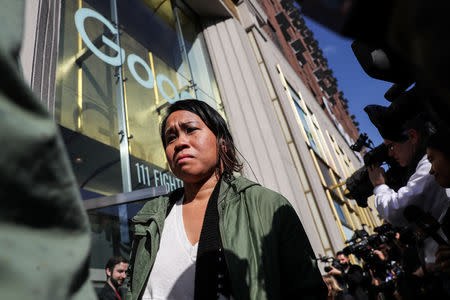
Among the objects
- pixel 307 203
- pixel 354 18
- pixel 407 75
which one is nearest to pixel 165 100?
pixel 307 203

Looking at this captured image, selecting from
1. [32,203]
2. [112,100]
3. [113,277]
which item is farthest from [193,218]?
[112,100]

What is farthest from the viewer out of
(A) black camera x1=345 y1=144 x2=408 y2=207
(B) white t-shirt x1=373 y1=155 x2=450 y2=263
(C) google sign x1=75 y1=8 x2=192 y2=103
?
(C) google sign x1=75 y1=8 x2=192 y2=103

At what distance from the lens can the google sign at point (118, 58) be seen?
11.6ft

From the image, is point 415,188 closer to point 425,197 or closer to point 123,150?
point 425,197

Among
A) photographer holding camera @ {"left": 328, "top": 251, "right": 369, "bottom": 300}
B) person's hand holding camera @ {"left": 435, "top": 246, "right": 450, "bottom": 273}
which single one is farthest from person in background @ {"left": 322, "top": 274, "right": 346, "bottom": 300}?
person's hand holding camera @ {"left": 435, "top": 246, "right": 450, "bottom": 273}

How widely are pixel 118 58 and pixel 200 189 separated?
3.16 meters

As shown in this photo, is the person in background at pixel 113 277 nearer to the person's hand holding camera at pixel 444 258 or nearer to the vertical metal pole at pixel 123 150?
the vertical metal pole at pixel 123 150

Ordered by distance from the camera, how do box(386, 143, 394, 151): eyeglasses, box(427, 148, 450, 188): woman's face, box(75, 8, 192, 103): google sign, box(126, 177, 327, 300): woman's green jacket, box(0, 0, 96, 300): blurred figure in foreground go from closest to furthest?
box(0, 0, 96, 300): blurred figure in foreground, box(126, 177, 327, 300): woman's green jacket, box(427, 148, 450, 188): woman's face, box(386, 143, 394, 151): eyeglasses, box(75, 8, 192, 103): google sign

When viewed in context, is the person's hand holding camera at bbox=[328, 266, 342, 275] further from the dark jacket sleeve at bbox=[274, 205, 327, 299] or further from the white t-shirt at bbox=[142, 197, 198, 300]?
the white t-shirt at bbox=[142, 197, 198, 300]

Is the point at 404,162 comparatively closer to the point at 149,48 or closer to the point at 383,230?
the point at 383,230

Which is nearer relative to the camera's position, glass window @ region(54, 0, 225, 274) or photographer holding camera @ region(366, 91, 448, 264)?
photographer holding camera @ region(366, 91, 448, 264)

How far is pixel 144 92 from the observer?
4172mm

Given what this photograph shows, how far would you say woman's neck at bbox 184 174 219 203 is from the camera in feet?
4.64

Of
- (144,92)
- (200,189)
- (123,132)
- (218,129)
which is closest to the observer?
(200,189)
